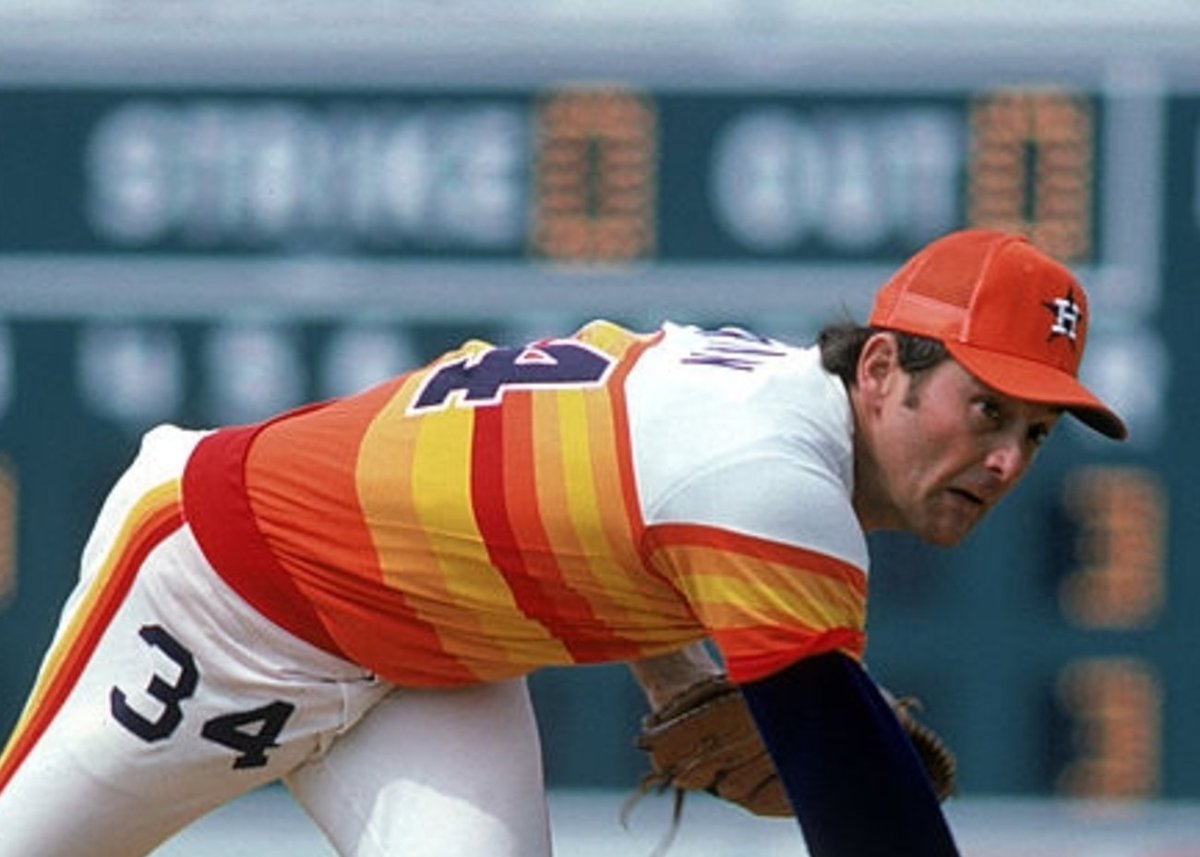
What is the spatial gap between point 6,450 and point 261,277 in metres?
0.64

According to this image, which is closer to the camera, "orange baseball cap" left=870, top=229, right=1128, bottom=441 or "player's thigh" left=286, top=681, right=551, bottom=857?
"orange baseball cap" left=870, top=229, right=1128, bottom=441

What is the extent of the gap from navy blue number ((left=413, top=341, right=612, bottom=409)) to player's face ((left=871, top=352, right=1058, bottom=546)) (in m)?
0.33

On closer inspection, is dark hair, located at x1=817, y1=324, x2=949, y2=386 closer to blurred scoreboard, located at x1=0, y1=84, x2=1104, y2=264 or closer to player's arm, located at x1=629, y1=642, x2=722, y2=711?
player's arm, located at x1=629, y1=642, x2=722, y2=711

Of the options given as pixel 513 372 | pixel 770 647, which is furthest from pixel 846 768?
pixel 513 372

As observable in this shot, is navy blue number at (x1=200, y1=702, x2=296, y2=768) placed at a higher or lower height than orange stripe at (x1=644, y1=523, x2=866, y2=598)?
lower

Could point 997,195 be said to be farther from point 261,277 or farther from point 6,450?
point 6,450

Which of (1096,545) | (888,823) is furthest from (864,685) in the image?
(1096,545)

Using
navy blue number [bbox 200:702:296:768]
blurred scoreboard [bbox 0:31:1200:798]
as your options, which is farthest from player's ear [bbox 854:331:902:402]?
blurred scoreboard [bbox 0:31:1200:798]

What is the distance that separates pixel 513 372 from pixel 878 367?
0.41m

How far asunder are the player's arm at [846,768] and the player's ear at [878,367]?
0.27 m

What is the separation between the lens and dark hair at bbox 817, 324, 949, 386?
3.52 metres

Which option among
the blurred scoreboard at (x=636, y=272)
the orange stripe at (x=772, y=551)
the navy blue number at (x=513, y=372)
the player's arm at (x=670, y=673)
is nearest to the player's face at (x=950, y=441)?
the orange stripe at (x=772, y=551)

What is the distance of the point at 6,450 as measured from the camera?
7.68m

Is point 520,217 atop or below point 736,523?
below
